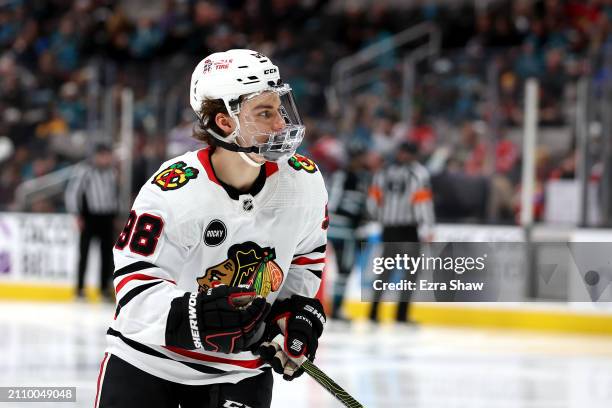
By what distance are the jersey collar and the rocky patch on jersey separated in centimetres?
12

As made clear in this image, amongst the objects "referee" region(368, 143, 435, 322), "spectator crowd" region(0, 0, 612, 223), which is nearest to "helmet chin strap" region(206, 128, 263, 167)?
"spectator crowd" region(0, 0, 612, 223)

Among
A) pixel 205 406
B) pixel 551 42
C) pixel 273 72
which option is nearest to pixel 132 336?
pixel 205 406

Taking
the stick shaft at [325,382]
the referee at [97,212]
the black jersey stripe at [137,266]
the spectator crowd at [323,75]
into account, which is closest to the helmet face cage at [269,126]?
the black jersey stripe at [137,266]

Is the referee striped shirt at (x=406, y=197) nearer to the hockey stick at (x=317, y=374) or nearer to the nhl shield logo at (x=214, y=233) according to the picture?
the hockey stick at (x=317, y=374)

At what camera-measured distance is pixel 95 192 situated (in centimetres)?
1146

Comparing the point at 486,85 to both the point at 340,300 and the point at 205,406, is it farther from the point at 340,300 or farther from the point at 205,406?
the point at 205,406

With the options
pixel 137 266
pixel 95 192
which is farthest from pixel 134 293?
pixel 95 192

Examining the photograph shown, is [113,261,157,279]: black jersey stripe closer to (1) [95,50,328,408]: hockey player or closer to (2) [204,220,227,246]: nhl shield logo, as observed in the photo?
(1) [95,50,328,408]: hockey player

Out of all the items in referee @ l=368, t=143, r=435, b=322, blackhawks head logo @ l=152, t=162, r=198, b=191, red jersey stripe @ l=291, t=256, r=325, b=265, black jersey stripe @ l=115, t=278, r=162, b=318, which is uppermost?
referee @ l=368, t=143, r=435, b=322

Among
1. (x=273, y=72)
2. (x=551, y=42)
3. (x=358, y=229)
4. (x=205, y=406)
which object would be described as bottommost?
(x=205, y=406)

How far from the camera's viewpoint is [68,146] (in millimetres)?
12023

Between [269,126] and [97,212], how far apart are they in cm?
886

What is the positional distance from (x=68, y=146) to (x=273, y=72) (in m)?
9.46

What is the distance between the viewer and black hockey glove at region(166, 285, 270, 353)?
101 inches
